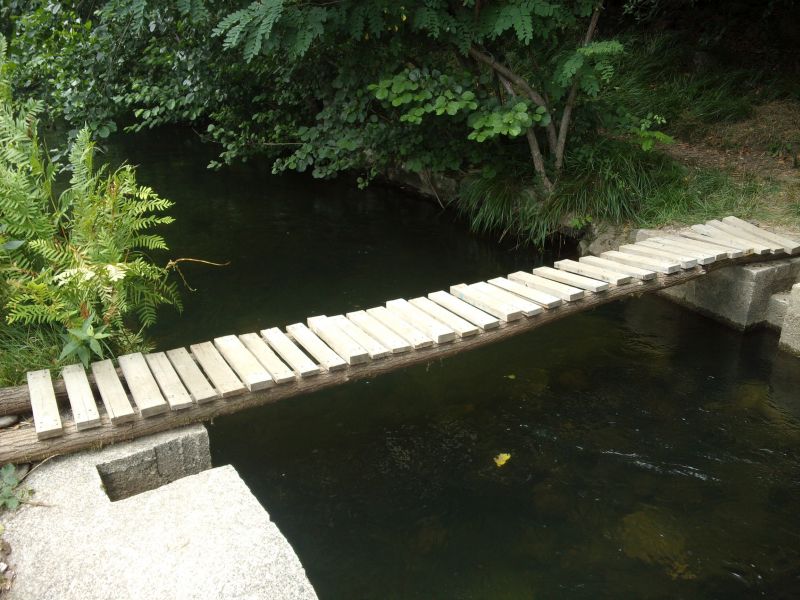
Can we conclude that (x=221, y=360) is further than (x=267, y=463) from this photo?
No

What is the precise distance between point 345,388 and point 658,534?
240cm

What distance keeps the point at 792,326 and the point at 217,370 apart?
14.4 feet

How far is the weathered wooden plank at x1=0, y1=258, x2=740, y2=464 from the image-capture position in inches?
130

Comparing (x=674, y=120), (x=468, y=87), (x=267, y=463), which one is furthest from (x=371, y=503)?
(x=674, y=120)

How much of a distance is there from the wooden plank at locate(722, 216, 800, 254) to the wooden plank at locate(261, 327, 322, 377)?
4.24 m

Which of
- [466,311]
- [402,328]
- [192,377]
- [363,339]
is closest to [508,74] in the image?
[466,311]

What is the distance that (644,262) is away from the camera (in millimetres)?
5355

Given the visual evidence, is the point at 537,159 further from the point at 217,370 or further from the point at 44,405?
the point at 44,405

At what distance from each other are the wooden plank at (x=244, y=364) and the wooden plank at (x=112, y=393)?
0.58 metres

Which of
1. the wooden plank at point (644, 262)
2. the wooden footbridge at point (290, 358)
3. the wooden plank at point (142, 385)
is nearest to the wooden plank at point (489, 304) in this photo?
the wooden footbridge at point (290, 358)

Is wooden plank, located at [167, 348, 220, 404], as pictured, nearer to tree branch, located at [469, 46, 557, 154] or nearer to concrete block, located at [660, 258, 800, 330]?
concrete block, located at [660, 258, 800, 330]

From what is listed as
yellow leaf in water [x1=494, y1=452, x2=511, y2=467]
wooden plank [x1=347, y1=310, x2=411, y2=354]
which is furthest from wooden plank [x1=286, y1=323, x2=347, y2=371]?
yellow leaf in water [x1=494, y1=452, x2=511, y2=467]

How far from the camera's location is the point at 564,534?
3854 mm

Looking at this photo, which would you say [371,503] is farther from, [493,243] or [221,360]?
[493,243]
